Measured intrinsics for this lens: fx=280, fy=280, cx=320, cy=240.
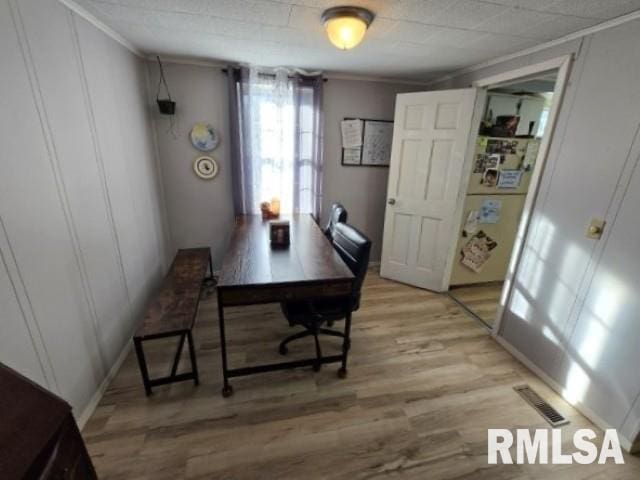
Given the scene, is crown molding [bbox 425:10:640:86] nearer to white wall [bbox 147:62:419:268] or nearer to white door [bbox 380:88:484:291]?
white door [bbox 380:88:484:291]

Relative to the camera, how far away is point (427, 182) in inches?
111

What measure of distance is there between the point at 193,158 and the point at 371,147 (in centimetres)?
192

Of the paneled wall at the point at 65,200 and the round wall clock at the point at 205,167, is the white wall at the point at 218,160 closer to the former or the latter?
the round wall clock at the point at 205,167

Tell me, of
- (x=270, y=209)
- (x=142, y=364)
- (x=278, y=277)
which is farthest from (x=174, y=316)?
(x=270, y=209)

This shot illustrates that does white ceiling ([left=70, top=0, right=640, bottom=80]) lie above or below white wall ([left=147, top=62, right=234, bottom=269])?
above

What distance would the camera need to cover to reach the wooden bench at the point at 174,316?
64.4 inches

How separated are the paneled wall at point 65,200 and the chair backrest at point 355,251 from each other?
1536 mm

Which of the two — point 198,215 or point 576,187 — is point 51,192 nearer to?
point 198,215

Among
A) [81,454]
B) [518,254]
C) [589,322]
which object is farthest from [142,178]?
[589,322]

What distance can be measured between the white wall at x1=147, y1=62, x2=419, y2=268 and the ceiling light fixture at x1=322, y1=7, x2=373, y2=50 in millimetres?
1455

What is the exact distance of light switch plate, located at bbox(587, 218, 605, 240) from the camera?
1.58m

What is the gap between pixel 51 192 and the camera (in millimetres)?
1345

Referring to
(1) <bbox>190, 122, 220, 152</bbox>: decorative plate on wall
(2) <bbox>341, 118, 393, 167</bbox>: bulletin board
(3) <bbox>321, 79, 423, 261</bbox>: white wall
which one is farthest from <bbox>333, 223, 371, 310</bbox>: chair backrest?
(1) <bbox>190, 122, 220, 152</bbox>: decorative plate on wall

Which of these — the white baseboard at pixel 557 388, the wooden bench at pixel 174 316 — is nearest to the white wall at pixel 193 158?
the wooden bench at pixel 174 316
